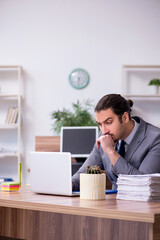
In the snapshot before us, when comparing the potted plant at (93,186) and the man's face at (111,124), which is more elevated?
the man's face at (111,124)

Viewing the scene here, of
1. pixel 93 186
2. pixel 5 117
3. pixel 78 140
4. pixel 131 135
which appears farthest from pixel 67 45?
pixel 93 186

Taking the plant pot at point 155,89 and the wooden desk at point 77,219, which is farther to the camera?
the plant pot at point 155,89

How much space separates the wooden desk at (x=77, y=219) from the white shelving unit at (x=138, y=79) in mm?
4034

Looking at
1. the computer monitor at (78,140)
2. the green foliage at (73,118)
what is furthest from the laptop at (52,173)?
the green foliage at (73,118)

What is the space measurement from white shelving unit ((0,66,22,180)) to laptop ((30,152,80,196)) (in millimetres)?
4012

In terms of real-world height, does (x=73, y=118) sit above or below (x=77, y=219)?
above

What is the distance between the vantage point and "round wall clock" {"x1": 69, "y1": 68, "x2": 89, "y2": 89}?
20.1ft

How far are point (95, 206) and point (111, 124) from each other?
0.83 meters

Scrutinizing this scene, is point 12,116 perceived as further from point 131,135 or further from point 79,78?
point 131,135

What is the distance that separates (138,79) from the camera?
605cm

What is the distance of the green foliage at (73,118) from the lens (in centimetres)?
568

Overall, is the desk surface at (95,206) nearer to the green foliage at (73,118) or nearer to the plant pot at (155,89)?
the green foliage at (73,118)

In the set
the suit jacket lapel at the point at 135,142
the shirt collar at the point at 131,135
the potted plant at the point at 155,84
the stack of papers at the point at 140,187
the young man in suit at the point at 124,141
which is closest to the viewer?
the stack of papers at the point at 140,187

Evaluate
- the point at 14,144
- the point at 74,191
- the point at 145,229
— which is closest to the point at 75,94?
the point at 14,144
